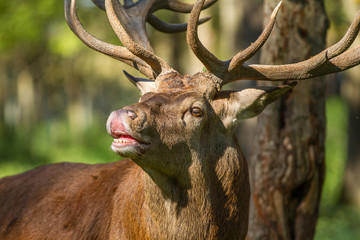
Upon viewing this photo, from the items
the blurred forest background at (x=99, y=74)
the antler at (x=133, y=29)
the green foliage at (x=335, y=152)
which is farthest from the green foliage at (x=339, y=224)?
the antler at (x=133, y=29)

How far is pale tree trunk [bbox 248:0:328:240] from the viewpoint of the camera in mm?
5508

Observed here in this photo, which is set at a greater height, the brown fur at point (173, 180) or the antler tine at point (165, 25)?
the antler tine at point (165, 25)

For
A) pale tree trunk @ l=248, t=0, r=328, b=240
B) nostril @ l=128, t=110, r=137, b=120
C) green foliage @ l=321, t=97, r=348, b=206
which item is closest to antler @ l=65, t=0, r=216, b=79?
nostril @ l=128, t=110, r=137, b=120

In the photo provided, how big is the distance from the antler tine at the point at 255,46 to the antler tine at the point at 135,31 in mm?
502

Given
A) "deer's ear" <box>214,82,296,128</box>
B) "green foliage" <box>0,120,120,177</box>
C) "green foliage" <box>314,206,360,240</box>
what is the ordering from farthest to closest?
"green foliage" <box>0,120,120,177</box> < "green foliage" <box>314,206,360,240</box> < "deer's ear" <box>214,82,296,128</box>

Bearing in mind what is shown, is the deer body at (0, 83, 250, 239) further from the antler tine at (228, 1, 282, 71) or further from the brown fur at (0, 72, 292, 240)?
the antler tine at (228, 1, 282, 71)

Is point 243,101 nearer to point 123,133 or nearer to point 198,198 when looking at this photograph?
point 198,198

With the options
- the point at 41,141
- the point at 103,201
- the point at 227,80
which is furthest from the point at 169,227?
the point at 41,141

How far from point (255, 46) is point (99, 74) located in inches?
1077

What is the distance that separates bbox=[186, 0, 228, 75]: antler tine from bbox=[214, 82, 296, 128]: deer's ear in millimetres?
199

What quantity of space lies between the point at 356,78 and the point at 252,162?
24.2 feet

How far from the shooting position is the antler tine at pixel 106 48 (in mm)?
4371

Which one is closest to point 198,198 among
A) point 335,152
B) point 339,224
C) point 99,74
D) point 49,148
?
point 339,224

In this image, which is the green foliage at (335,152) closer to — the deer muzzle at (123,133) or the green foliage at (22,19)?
the green foliage at (22,19)
